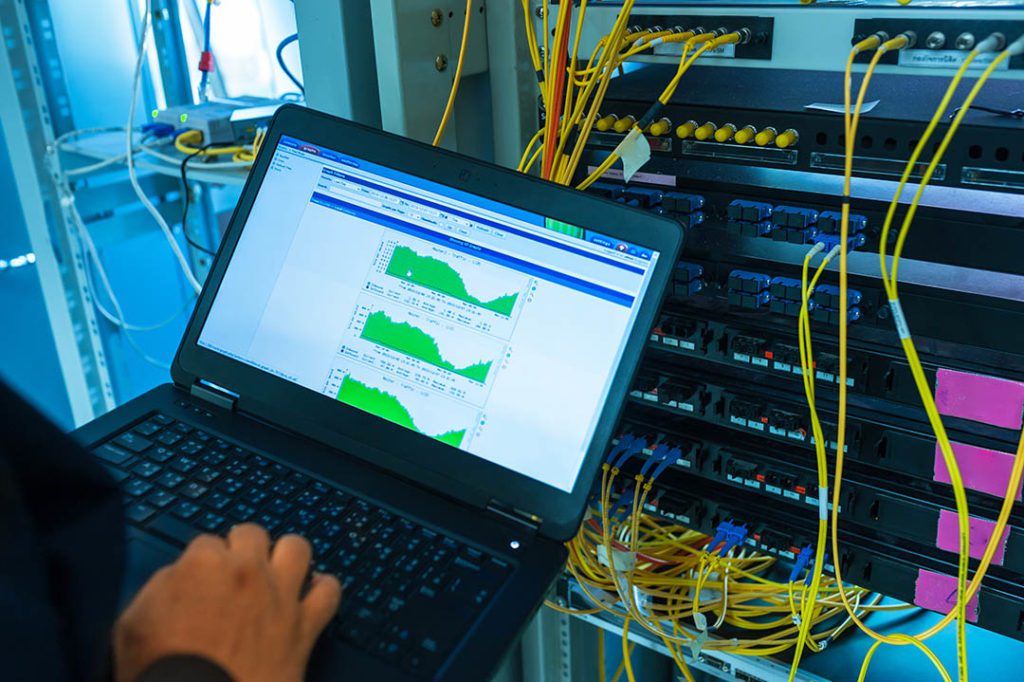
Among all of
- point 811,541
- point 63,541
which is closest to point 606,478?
point 811,541

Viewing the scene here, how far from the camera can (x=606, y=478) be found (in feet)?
2.88

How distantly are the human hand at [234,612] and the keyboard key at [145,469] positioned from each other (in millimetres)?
172

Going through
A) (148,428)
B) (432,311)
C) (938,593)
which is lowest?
(938,593)

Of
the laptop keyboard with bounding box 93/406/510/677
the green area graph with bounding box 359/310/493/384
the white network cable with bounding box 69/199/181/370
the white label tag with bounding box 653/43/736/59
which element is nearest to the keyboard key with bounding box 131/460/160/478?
the laptop keyboard with bounding box 93/406/510/677

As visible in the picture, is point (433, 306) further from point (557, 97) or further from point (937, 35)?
point (937, 35)

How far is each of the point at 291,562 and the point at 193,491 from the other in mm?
171

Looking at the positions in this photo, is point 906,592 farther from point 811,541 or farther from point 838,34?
point 838,34

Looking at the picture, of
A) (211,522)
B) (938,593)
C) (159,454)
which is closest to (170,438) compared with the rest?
(159,454)

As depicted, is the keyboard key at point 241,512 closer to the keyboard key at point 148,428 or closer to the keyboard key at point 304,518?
the keyboard key at point 304,518

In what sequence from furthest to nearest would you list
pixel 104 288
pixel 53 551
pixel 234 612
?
pixel 104 288
pixel 234 612
pixel 53 551

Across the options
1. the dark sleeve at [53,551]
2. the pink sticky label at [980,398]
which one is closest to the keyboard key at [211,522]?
the dark sleeve at [53,551]

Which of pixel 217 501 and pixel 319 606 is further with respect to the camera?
pixel 217 501

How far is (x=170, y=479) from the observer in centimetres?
75

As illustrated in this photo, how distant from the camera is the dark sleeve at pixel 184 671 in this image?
1.66 feet
